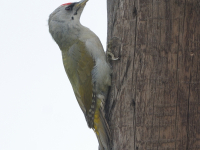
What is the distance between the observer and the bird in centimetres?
427

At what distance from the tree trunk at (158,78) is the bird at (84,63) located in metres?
0.40

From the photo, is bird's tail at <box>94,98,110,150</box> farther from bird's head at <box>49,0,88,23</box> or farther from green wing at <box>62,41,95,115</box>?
bird's head at <box>49,0,88,23</box>

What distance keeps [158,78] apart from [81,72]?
1503mm

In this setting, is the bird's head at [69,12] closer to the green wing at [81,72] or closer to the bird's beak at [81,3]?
the bird's beak at [81,3]

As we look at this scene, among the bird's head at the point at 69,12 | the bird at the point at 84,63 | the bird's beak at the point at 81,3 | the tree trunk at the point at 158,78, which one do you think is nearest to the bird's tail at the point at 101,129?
the bird at the point at 84,63

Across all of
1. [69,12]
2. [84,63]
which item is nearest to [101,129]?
[84,63]

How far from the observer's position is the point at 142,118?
11.3ft

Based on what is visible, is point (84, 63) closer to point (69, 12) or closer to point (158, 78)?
point (69, 12)

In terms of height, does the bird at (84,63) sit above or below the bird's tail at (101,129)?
above

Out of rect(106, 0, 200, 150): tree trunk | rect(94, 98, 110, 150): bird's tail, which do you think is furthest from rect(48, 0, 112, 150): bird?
rect(106, 0, 200, 150): tree trunk

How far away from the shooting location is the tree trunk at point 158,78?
130 inches

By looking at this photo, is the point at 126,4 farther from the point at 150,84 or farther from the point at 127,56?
the point at 150,84

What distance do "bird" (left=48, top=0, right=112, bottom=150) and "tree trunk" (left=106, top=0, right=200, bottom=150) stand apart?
40cm

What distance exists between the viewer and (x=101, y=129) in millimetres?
4199
